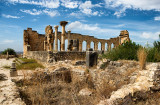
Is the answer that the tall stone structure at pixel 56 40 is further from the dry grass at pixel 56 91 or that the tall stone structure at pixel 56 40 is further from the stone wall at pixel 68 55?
the dry grass at pixel 56 91

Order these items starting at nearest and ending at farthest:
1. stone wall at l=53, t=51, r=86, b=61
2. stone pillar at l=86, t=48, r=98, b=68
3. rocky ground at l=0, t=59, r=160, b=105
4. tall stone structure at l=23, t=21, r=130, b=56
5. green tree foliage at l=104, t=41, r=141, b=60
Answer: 1. rocky ground at l=0, t=59, r=160, b=105
2. green tree foliage at l=104, t=41, r=141, b=60
3. stone pillar at l=86, t=48, r=98, b=68
4. stone wall at l=53, t=51, r=86, b=61
5. tall stone structure at l=23, t=21, r=130, b=56

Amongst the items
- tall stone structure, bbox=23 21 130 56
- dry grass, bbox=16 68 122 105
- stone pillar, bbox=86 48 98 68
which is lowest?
dry grass, bbox=16 68 122 105

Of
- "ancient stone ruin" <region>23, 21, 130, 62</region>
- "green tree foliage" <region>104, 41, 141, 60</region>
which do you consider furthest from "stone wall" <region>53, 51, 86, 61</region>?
"green tree foliage" <region>104, 41, 141, 60</region>

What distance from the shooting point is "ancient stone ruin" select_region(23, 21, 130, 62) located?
1282cm

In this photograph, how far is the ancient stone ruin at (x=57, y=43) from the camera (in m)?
12.8

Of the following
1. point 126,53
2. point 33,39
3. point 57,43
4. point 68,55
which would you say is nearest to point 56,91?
point 126,53

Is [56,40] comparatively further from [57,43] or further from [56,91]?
[56,91]

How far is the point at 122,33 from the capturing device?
541 inches

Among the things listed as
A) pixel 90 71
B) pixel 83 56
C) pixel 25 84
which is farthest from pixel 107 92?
pixel 83 56

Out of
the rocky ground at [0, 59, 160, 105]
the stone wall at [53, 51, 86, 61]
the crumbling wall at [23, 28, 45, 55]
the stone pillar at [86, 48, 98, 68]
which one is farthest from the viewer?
the crumbling wall at [23, 28, 45, 55]

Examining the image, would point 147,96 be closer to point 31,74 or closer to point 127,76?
point 127,76

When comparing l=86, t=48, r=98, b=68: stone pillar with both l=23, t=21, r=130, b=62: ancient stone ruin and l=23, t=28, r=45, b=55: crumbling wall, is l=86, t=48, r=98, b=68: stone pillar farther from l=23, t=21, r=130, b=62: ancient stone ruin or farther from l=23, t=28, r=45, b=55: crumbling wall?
l=23, t=28, r=45, b=55: crumbling wall

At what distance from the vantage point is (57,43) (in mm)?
18312

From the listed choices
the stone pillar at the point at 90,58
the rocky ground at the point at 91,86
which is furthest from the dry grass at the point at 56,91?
the stone pillar at the point at 90,58
